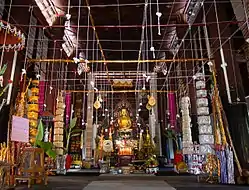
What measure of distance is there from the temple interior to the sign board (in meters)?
0.02

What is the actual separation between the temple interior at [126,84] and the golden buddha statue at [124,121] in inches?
2.1

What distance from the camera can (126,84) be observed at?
1647 centimetres

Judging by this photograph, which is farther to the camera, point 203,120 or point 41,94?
point 41,94

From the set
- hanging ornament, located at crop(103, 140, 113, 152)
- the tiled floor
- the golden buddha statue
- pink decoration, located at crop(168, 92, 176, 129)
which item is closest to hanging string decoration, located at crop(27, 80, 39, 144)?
the tiled floor

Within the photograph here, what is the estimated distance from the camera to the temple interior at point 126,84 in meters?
5.25

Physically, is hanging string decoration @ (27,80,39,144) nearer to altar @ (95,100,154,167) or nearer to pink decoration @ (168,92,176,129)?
altar @ (95,100,154,167)

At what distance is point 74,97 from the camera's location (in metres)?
17.1

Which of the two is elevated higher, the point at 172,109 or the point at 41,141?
the point at 172,109

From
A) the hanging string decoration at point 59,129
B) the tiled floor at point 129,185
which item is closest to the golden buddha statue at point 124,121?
the hanging string decoration at point 59,129

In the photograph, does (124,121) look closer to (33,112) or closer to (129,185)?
(33,112)

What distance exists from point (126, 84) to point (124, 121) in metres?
4.16

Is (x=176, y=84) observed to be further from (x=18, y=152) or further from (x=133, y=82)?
(x=18, y=152)

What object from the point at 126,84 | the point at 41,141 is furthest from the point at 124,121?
the point at 41,141

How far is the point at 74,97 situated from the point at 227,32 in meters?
11.7
